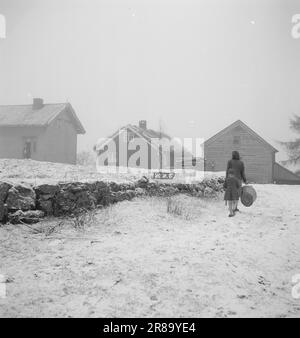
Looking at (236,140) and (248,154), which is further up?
(236,140)

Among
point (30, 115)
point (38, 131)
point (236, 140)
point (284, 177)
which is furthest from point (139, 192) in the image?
point (284, 177)

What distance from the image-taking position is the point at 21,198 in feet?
18.3

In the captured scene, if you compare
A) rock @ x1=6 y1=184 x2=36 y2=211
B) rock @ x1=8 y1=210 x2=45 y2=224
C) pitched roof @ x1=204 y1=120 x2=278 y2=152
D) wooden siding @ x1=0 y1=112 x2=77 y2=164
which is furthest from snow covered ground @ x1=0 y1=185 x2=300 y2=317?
pitched roof @ x1=204 y1=120 x2=278 y2=152

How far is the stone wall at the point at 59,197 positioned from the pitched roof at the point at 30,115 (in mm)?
21440

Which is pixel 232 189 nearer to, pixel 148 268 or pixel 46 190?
pixel 148 268

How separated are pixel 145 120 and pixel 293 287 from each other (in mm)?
33835

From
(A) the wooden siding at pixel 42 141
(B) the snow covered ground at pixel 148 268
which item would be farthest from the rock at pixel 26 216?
(A) the wooden siding at pixel 42 141

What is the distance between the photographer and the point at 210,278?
390cm

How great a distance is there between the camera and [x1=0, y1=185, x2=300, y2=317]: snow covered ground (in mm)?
3256

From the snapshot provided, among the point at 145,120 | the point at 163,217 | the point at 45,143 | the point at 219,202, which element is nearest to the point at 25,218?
the point at 163,217

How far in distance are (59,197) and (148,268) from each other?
2876 millimetres

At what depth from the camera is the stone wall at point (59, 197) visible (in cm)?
544
